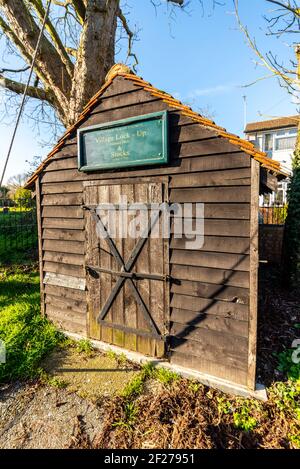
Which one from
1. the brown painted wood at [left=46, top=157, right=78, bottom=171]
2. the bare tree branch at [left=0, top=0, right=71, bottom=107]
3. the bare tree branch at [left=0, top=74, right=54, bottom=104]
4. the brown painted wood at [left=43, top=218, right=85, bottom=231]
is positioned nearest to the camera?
the brown painted wood at [left=46, top=157, right=78, bottom=171]

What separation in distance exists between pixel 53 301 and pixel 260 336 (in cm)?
402

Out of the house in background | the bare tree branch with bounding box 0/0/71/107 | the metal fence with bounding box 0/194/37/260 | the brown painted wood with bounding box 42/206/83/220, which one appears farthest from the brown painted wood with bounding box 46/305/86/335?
the house in background

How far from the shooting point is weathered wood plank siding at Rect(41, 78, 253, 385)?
10.7 ft

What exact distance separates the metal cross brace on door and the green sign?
0.77 metres

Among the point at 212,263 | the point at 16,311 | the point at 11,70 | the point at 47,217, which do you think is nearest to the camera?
the point at 212,263

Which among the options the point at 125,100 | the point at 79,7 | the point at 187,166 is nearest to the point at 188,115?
the point at 187,166

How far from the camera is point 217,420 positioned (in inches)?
118

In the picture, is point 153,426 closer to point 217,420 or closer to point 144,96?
point 217,420

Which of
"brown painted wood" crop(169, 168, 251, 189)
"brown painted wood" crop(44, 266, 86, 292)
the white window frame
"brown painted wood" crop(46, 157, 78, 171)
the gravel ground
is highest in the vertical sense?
the white window frame

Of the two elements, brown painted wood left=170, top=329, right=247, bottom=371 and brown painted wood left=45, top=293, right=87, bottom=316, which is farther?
brown painted wood left=45, top=293, right=87, bottom=316

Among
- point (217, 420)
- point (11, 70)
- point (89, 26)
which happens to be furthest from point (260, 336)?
point (11, 70)

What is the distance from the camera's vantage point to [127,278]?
4.16m

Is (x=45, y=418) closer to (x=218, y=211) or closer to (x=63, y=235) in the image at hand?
(x=63, y=235)

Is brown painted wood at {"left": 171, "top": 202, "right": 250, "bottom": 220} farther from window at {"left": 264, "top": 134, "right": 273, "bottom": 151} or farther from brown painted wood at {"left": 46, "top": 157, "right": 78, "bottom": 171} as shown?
window at {"left": 264, "top": 134, "right": 273, "bottom": 151}
